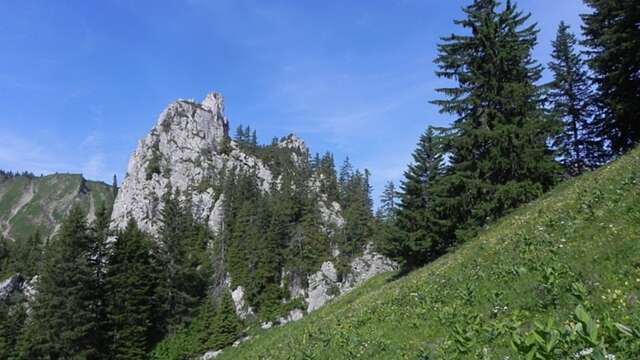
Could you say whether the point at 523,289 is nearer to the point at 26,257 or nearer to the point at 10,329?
the point at 10,329

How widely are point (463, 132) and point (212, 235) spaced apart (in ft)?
361

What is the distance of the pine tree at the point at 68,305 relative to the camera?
5472 cm

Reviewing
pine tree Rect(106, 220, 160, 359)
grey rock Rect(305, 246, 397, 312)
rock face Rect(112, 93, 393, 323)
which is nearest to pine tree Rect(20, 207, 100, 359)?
pine tree Rect(106, 220, 160, 359)

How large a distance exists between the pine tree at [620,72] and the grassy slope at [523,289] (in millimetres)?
19028

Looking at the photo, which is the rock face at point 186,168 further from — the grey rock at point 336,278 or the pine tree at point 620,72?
the pine tree at point 620,72

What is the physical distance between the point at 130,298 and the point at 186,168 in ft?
366

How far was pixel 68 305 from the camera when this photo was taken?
180ft

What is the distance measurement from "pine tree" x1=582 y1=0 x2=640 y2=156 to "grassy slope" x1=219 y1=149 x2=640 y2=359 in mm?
19028

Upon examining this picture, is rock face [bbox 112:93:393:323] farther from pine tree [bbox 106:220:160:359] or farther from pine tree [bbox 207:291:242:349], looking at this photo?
pine tree [bbox 106:220:160:359]

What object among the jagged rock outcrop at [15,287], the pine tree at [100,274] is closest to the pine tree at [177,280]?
the pine tree at [100,274]

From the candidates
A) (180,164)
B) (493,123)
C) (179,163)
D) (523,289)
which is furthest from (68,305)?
(179,163)

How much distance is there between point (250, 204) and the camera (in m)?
126

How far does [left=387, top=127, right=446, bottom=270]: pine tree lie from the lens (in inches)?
1511

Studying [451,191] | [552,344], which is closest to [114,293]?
[451,191]
